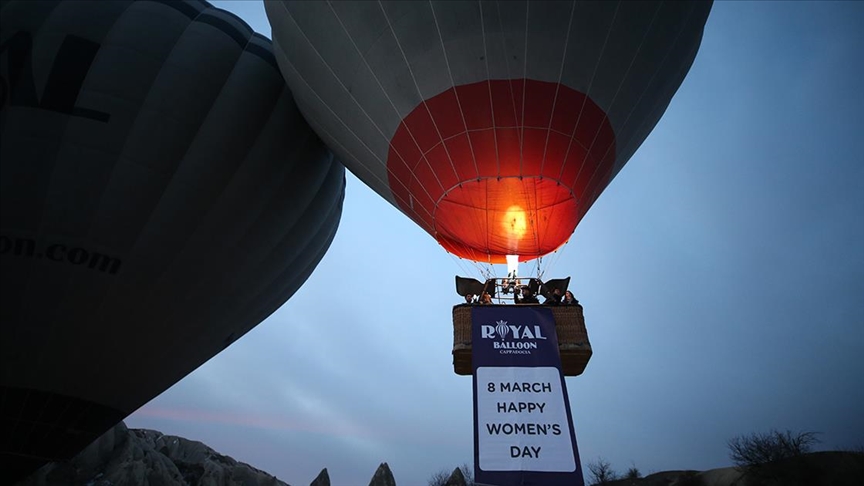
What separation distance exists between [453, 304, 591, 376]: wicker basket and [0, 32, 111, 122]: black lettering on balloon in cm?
467

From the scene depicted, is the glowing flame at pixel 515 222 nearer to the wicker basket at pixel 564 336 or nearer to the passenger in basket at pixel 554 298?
the passenger in basket at pixel 554 298

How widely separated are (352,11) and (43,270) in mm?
4359

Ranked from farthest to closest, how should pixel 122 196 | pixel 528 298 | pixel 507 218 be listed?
pixel 122 196, pixel 507 218, pixel 528 298

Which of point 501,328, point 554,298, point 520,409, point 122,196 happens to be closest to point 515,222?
point 554,298

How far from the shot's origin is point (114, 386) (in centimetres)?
674

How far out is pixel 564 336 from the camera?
14.6 feet

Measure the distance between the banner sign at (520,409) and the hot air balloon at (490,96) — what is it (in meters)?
0.42

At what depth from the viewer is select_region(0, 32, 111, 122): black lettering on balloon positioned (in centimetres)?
571

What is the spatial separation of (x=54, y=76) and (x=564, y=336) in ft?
19.7

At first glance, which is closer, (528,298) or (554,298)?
(554,298)

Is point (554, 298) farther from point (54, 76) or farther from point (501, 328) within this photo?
point (54, 76)

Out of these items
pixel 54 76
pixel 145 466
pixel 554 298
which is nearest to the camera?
pixel 554 298

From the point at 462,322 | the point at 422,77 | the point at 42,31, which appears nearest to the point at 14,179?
the point at 42,31

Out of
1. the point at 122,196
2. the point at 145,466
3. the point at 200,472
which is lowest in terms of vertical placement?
the point at 145,466
